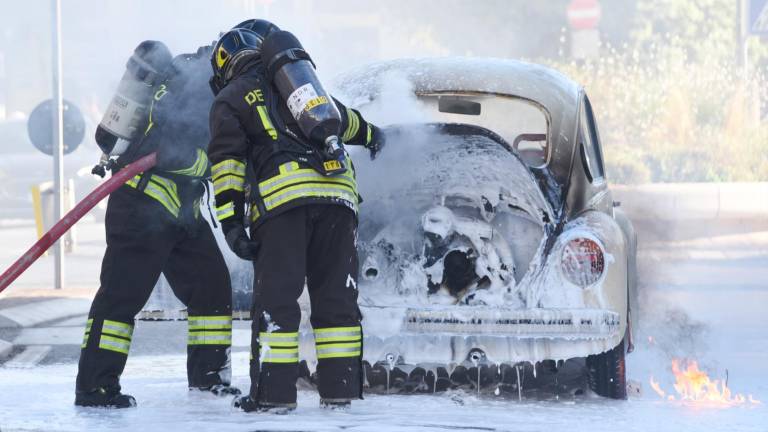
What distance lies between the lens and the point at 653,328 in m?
9.27

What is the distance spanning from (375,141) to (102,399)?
1586mm

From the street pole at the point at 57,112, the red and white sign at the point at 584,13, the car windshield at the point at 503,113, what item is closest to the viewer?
the car windshield at the point at 503,113

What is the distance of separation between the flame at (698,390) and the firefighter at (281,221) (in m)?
1.69

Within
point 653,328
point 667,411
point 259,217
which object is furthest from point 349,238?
point 653,328

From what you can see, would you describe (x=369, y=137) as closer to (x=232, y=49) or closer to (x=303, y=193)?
(x=303, y=193)

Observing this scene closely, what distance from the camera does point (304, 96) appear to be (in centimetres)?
607

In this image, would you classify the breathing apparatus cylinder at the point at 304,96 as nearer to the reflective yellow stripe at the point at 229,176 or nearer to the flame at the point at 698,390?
the reflective yellow stripe at the point at 229,176

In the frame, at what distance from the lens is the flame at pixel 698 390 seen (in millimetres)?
7031

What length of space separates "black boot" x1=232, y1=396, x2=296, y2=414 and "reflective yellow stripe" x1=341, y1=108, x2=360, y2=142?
1.15m

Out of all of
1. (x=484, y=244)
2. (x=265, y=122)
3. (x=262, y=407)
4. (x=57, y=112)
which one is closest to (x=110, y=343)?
(x=262, y=407)

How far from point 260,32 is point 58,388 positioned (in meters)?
2.10

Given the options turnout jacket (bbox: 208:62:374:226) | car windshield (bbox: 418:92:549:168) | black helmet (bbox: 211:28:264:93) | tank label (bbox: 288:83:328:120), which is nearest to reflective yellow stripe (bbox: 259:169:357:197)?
turnout jacket (bbox: 208:62:374:226)

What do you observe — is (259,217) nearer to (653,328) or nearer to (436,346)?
(436,346)

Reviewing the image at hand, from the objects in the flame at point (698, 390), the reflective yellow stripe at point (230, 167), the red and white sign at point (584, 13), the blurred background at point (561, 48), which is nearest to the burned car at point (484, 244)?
the flame at point (698, 390)
